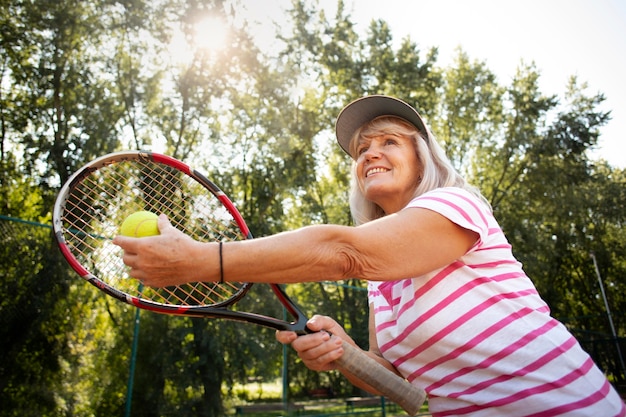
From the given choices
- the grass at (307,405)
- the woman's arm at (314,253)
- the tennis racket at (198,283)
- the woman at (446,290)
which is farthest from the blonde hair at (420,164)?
the grass at (307,405)

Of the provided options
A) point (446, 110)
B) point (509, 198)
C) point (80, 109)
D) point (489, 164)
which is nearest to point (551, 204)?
point (509, 198)

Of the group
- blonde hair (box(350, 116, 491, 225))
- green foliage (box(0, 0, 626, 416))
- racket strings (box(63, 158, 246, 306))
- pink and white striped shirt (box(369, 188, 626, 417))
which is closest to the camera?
pink and white striped shirt (box(369, 188, 626, 417))

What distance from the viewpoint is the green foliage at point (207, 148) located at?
35.1 ft

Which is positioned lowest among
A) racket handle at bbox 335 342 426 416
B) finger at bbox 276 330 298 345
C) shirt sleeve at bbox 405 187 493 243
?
racket handle at bbox 335 342 426 416

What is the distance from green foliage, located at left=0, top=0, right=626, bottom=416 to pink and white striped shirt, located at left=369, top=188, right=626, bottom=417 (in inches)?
330

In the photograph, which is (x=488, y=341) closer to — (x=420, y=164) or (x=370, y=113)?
(x=420, y=164)

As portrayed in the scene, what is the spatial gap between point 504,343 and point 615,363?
18245mm

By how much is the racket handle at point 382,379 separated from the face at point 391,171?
0.67 meters

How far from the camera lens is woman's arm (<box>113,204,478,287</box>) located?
1206 mm

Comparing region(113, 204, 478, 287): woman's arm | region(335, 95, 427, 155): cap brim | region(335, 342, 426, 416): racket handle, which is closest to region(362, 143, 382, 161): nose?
region(335, 95, 427, 155): cap brim

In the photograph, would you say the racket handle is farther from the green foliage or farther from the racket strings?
the green foliage

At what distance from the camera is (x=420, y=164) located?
2.05 m

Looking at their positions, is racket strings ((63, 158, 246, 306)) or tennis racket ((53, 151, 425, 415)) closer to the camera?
tennis racket ((53, 151, 425, 415))

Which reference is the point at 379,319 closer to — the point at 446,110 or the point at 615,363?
the point at 615,363
